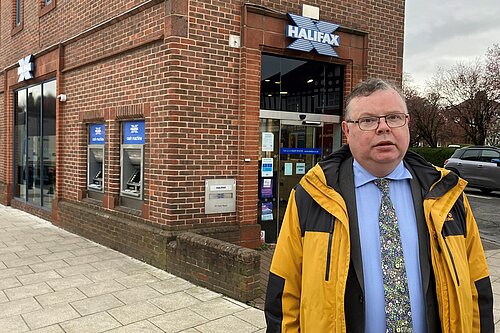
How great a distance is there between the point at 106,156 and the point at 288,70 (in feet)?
11.1

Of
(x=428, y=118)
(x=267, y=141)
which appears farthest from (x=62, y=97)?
(x=428, y=118)

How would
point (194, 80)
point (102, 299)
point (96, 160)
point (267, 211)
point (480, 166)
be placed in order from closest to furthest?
point (102, 299)
point (194, 80)
point (267, 211)
point (96, 160)
point (480, 166)

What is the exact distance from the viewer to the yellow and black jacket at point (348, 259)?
1.91 m

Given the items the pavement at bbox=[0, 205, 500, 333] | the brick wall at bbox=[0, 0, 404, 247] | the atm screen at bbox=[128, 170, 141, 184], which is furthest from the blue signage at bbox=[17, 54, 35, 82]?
the atm screen at bbox=[128, 170, 141, 184]

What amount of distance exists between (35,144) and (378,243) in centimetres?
1110

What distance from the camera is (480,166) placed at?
52.4ft

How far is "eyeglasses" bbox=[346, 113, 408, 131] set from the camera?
79.1 inches

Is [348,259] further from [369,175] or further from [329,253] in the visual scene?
[369,175]

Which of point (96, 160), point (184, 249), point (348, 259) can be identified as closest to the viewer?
point (348, 259)

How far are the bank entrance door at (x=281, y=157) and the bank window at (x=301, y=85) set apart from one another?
0.72ft

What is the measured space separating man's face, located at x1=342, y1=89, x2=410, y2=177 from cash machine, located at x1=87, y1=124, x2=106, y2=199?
660cm

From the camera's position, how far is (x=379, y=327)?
1928 mm

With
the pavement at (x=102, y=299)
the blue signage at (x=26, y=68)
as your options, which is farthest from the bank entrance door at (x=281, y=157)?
the blue signage at (x=26, y=68)

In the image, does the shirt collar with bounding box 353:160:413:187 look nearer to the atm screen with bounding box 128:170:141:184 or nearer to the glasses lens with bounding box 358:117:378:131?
the glasses lens with bounding box 358:117:378:131
